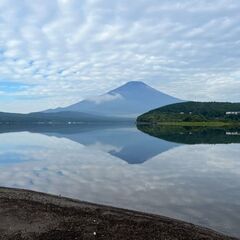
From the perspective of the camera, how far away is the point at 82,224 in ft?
52.3

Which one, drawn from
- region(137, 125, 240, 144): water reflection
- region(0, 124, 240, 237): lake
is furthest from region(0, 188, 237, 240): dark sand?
region(137, 125, 240, 144): water reflection

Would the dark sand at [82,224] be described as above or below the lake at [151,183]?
above

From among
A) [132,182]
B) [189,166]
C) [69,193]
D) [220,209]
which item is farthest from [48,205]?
[189,166]

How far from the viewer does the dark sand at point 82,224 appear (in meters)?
14.7

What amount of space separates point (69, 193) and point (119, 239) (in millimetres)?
11382

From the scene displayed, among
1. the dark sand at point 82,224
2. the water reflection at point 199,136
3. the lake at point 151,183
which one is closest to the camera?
the dark sand at point 82,224

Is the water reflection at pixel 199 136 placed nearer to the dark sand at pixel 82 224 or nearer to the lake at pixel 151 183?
the lake at pixel 151 183

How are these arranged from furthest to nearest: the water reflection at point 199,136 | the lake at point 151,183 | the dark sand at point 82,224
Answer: the water reflection at point 199,136, the lake at point 151,183, the dark sand at point 82,224

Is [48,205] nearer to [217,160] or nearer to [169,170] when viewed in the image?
[169,170]

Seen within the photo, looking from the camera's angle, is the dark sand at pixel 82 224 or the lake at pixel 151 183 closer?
the dark sand at pixel 82 224

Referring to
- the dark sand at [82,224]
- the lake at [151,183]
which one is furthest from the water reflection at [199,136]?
the dark sand at [82,224]

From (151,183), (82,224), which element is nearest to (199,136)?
(151,183)

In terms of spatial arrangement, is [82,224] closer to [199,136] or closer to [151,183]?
[151,183]

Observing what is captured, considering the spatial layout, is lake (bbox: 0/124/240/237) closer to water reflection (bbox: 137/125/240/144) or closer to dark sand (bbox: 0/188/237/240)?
dark sand (bbox: 0/188/237/240)
